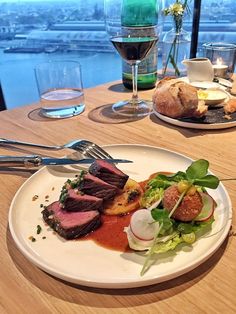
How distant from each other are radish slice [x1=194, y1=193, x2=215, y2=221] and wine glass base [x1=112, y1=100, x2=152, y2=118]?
0.57 m

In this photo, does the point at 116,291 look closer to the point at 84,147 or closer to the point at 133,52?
the point at 84,147

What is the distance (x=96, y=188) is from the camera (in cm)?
55

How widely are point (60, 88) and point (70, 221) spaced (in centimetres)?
72

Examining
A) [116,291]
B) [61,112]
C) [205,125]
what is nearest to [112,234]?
[116,291]

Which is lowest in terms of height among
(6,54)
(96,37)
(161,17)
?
(6,54)

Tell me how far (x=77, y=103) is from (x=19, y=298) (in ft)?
2.53

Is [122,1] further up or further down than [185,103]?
further up

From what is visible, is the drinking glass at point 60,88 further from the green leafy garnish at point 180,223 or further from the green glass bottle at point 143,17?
the green leafy garnish at point 180,223

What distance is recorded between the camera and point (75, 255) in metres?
0.45

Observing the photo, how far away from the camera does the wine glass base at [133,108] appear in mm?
1039

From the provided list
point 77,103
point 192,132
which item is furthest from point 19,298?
point 77,103

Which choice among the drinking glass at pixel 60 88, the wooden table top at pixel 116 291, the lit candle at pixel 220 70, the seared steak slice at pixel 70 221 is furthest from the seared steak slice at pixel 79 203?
the lit candle at pixel 220 70

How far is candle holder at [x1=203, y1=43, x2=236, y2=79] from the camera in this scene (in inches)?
51.6

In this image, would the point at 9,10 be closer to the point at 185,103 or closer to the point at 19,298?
the point at 185,103
